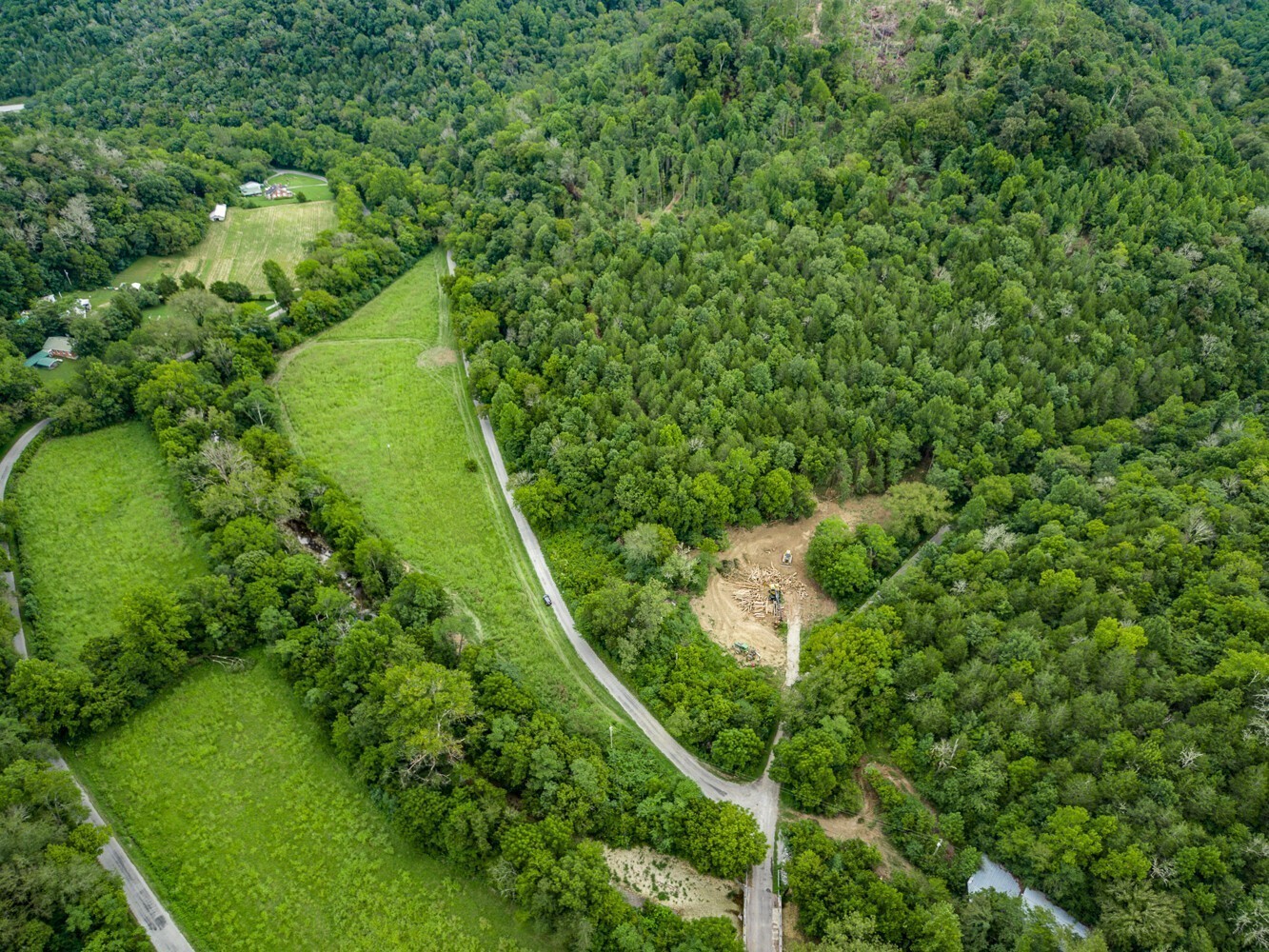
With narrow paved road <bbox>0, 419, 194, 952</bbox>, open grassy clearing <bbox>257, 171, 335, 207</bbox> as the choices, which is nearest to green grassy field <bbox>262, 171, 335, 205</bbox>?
open grassy clearing <bbox>257, 171, 335, 207</bbox>

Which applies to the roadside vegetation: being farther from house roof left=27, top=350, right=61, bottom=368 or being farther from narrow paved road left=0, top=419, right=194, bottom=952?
house roof left=27, top=350, right=61, bottom=368

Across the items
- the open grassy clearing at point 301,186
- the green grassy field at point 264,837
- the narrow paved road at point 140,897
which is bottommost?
the narrow paved road at point 140,897

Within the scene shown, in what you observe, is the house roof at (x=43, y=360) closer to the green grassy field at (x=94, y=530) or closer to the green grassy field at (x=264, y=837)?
the green grassy field at (x=94, y=530)

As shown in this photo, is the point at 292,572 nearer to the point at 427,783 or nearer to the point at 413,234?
the point at 427,783

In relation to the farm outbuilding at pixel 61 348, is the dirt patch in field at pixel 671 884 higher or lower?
lower

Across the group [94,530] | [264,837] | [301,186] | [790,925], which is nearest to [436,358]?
[94,530]

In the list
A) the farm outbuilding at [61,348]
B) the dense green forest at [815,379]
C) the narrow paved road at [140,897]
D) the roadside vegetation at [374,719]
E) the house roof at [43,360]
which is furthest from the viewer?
the farm outbuilding at [61,348]

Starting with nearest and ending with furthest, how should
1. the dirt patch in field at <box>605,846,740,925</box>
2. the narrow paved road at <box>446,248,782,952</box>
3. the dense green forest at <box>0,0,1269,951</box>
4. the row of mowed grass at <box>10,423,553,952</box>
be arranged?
the narrow paved road at <box>446,248,782,952</box>
the row of mowed grass at <box>10,423,553,952</box>
the dirt patch in field at <box>605,846,740,925</box>
the dense green forest at <box>0,0,1269,951</box>


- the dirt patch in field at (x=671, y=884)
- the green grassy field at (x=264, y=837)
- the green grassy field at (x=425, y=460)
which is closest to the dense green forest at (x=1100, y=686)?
the dirt patch in field at (x=671, y=884)
